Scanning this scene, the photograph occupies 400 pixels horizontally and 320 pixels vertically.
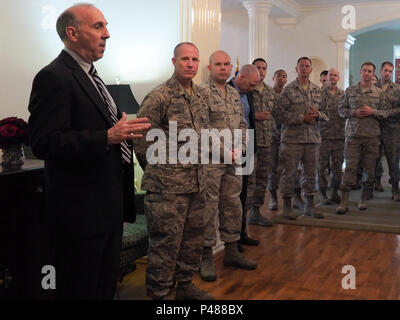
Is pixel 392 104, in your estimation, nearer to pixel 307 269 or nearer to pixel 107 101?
pixel 307 269

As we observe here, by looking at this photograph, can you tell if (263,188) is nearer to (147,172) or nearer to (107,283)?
(147,172)

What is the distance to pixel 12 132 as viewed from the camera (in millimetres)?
2896

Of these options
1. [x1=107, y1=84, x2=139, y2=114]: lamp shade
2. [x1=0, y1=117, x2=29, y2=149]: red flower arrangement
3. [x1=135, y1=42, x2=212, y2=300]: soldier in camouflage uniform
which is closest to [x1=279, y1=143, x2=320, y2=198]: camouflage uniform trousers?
[x1=107, y1=84, x2=139, y2=114]: lamp shade

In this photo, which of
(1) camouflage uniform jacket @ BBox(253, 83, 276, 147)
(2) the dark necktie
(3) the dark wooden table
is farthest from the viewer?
(1) camouflage uniform jacket @ BBox(253, 83, 276, 147)

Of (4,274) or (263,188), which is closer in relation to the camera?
(4,274)

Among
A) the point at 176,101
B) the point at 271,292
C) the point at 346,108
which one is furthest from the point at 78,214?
the point at 346,108

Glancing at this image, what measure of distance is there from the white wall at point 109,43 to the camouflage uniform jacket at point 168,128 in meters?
1.15

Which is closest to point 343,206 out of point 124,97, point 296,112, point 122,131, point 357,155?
point 357,155

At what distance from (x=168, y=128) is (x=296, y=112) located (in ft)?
9.05

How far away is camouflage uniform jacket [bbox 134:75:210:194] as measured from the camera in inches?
112

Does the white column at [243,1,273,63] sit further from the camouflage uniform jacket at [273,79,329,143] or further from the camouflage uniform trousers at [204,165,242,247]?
the camouflage uniform trousers at [204,165,242,247]

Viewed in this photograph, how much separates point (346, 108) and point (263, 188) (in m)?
1.73

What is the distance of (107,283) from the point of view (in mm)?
1951

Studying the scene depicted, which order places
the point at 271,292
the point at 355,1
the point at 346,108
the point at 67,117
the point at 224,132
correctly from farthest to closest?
the point at 355,1, the point at 346,108, the point at 224,132, the point at 271,292, the point at 67,117
